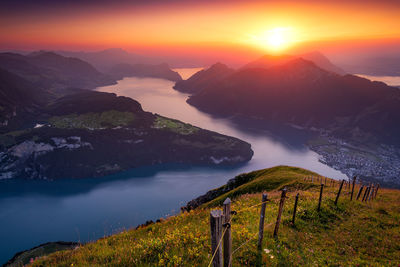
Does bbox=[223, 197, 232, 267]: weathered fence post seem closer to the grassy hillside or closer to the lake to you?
the grassy hillside

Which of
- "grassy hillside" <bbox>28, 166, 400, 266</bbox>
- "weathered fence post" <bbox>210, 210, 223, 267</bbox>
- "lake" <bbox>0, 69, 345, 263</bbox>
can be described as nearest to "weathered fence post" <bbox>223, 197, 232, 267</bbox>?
"weathered fence post" <bbox>210, 210, 223, 267</bbox>

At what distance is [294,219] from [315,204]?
5.03m

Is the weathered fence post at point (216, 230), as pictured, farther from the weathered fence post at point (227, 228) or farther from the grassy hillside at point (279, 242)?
the grassy hillside at point (279, 242)

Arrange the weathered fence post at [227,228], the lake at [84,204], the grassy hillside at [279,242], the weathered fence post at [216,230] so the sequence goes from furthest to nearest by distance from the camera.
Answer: the lake at [84,204] → the grassy hillside at [279,242] → the weathered fence post at [227,228] → the weathered fence post at [216,230]

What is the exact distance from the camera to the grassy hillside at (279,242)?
36.2 ft

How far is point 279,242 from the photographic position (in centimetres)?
1285

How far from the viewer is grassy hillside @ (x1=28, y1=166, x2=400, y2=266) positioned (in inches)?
434

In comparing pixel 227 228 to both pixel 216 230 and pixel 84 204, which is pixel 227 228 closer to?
pixel 216 230

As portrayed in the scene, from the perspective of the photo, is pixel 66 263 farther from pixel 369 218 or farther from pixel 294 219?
pixel 369 218

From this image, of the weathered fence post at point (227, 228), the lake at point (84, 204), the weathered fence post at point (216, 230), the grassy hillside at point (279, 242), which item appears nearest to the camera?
the weathered fence post at point (216, 230)

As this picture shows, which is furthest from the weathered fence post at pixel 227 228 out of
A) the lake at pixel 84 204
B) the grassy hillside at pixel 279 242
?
the lake at pixel 84 204

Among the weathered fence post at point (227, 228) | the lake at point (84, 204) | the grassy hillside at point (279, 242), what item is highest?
the weathered fence post at point (227, 228)

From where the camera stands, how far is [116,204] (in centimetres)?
15450

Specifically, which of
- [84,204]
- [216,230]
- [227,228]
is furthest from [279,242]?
[84,204]
